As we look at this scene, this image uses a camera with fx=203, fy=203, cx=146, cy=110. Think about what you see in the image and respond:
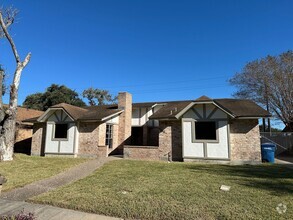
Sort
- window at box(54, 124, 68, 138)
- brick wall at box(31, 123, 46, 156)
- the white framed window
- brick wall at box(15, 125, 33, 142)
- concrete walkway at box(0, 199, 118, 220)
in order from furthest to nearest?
1. brick wall at box(15, 125, 33, 142)
2. brick wall at box(31, 123, 46, 156)
3. the white framed window
4. window at box(54, 124, 68, 138)
5. concrete walkway at box(0, 199, 118, 220)

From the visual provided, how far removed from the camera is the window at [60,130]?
15673 mm

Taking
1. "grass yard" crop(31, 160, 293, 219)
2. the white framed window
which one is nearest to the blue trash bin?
"grass yard" crop(31, 160, 293, 219)

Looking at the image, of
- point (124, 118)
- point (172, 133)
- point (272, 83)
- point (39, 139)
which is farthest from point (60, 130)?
point (272, 83)

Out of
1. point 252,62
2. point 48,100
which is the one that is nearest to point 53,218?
point 252,62

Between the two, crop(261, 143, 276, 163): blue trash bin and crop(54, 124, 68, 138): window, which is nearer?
crop(261, 143, 276, 163): blue trash bin

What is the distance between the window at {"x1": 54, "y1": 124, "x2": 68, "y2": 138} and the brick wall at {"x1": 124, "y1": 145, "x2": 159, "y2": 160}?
202 inches

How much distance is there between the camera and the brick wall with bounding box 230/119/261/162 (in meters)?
12.5

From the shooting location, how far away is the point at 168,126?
551 inches

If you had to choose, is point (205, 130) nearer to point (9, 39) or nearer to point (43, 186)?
point (43, 186)

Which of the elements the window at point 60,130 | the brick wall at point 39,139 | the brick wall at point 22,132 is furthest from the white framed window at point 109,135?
the brick wall at point 22,132

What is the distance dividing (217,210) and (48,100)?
4171 centimetres

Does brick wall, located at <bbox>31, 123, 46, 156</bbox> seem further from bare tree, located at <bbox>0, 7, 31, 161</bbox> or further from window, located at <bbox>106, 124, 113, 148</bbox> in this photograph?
window, located at <bbox>106, 124, 113, 148</bbox>

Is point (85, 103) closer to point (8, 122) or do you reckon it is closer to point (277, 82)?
point (8, 122)

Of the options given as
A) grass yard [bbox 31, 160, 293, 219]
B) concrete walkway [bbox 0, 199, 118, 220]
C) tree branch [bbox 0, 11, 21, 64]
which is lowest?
concrete walkway [bbox 0, 199, 118, 220]
